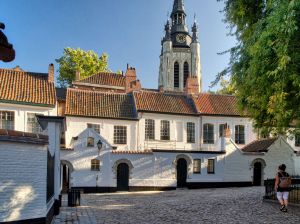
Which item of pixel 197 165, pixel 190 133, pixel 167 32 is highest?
pixel 167 32

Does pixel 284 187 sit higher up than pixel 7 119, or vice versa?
pixel 7 119

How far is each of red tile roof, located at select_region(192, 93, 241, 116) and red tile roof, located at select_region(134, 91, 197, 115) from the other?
32.0 inches

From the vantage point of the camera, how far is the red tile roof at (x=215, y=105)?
3569 cm

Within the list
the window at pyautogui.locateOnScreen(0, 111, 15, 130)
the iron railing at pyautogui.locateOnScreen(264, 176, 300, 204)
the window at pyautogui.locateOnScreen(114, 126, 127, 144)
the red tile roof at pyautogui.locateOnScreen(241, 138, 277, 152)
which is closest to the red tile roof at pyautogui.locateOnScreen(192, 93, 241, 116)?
the red tile roof at pyautogui.locateOnScreen(241, 138, 277, 152)

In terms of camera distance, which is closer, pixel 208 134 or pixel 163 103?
pixel 163 103

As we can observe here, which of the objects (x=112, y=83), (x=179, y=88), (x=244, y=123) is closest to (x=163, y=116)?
(x=244, y=123)

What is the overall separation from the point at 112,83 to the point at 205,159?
693 inches

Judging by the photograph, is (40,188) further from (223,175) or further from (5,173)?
(223,175)

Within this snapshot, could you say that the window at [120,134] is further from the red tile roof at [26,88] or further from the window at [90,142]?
the red tile roof at [26,88]

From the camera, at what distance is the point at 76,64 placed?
151 ft

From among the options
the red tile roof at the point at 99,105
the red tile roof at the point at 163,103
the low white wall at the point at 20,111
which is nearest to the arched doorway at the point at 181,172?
the red tile roof at the point at 163,103

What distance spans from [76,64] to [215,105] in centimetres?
1890

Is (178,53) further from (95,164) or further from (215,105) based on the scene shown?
(95,164)

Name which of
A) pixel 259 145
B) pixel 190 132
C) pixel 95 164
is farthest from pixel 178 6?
pixel 95 164
